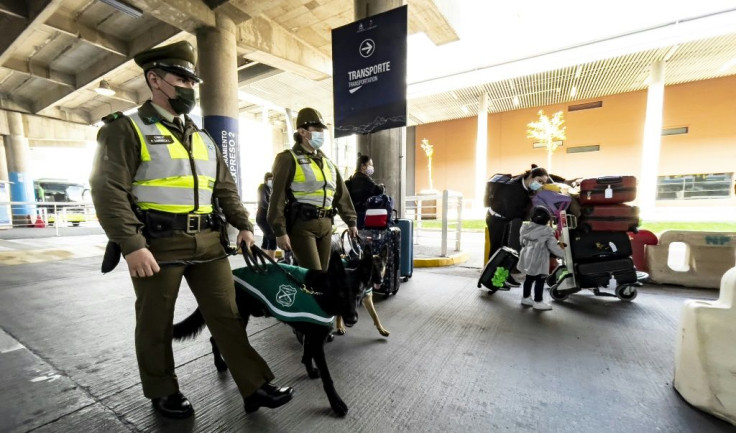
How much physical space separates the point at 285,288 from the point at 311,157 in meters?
1.20

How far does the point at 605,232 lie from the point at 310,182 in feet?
11.2

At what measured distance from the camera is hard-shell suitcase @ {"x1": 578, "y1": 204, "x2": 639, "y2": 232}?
135 inches

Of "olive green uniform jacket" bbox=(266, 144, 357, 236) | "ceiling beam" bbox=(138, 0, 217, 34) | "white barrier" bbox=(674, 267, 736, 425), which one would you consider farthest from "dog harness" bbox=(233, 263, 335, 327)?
"ceiling beam" bbox=(138, 0, 217, 34)

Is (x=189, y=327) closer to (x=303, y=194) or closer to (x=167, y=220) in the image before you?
(x=167, y=220)

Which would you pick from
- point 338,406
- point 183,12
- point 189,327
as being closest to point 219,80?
point 183,12

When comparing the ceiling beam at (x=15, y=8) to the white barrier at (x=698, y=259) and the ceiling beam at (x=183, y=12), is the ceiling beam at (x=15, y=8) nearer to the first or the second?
the ceiling beam at (x=183, y=12)

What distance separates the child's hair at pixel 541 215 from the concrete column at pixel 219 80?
7.02m

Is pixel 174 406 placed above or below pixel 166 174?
below

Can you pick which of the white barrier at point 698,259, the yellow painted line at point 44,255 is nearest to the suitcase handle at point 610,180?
the white barrier at point 698,259

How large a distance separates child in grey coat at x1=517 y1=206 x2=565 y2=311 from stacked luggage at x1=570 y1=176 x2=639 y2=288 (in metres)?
0.36

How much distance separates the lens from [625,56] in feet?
39.8

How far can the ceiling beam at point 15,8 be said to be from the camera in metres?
7.32

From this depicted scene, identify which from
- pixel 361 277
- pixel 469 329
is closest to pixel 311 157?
pixel 361 277

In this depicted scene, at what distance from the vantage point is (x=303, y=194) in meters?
2.50
